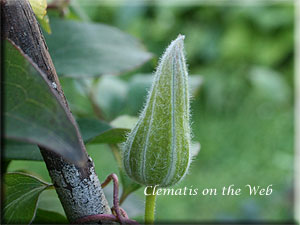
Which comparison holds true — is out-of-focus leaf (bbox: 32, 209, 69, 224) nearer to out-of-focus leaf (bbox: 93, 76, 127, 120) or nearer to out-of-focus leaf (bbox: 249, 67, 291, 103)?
out-of-focus leaf (bbox: 93, 76, 127, 120)

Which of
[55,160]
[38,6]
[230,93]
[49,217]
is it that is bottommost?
[230,93]

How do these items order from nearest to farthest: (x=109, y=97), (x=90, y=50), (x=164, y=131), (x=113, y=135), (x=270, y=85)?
1. (x=164, y=131)
2. (x=113, y=135)
3. (x=90, y=50)
4. (x=109, y=97)
5. (x=270, y=85)

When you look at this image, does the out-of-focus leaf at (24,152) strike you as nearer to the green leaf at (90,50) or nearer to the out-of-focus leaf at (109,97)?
the green leaf at (90,50)

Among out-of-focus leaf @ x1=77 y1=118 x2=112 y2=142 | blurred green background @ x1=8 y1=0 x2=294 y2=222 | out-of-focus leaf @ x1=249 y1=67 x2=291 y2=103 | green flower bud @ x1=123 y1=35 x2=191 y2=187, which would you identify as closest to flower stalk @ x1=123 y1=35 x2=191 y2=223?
green flower bud @ x1=123 y1=35 x2=191 y2=187

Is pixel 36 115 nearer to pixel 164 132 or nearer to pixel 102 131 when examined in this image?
pixel 164 132

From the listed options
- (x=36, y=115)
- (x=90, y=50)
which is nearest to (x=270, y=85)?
(x=90, y=50)

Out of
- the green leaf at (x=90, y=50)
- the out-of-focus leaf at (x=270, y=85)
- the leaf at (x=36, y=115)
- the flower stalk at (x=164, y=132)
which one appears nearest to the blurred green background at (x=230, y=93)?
the out-of-focus leaf at (x=270, y=85)
